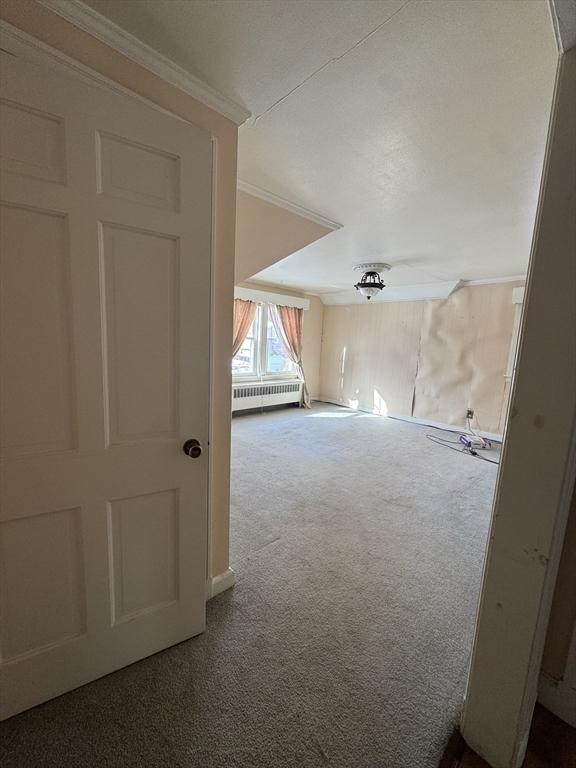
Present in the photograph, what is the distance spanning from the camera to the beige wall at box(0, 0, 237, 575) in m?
1.00

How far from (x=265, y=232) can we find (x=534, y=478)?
2.22m

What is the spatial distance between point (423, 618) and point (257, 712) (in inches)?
36.0

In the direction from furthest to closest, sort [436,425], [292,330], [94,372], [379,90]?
[292,330], [436,425], [379,90], [94,372]

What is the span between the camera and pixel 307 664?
53.3 inches

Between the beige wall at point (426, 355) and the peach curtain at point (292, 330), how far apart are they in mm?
734

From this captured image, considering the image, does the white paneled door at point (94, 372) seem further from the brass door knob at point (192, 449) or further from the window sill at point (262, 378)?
the window sill at point (262, 378)

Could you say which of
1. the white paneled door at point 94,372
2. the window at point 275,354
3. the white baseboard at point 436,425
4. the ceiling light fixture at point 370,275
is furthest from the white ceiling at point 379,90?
the window at point 275,354

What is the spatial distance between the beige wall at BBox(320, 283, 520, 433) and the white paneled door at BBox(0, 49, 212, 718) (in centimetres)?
468

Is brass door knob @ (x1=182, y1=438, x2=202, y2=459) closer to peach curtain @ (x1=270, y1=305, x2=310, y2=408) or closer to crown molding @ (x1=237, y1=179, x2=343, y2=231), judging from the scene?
crown molding @ (x1=237, y1=179, x2=343, y2=231)

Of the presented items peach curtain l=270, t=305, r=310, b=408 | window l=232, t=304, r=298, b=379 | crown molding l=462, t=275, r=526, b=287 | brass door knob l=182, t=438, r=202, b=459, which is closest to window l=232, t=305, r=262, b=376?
window l=232, t=304, r=298, b=379

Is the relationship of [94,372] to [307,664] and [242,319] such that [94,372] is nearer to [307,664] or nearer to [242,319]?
[307,664]

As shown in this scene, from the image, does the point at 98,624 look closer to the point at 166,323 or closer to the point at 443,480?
the point at 166,323


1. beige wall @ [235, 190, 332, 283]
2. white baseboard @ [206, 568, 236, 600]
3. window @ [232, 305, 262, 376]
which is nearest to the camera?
white baseboard @ [206, 568, 236, 600]

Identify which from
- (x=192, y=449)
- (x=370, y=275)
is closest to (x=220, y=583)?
(x=192, y=449)
